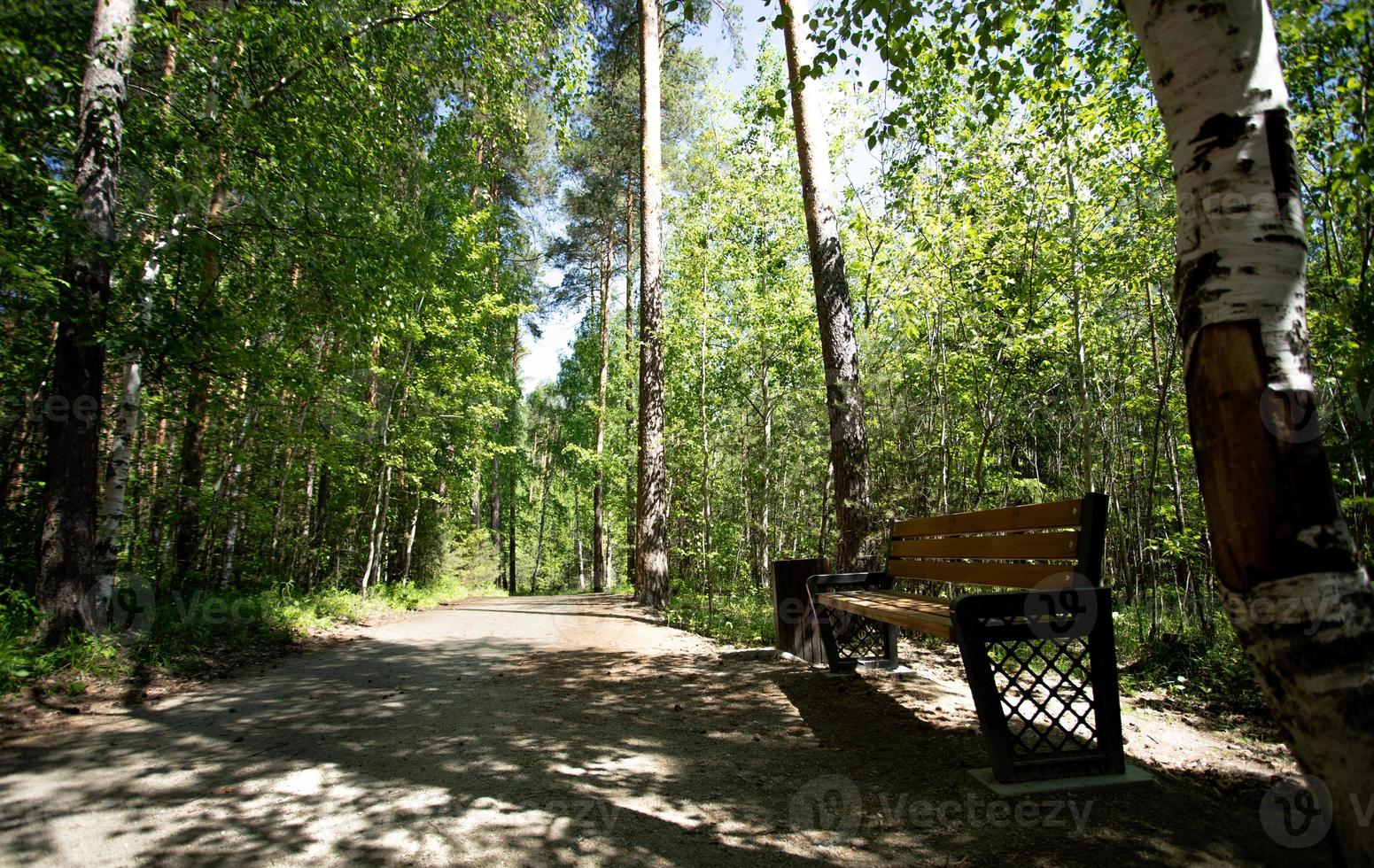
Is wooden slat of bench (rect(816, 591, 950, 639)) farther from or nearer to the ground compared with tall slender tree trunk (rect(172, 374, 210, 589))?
nearer to the ground

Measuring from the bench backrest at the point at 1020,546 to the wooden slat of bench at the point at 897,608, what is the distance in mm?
225

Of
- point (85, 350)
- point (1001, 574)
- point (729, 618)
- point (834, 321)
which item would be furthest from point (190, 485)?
point (1001, 574)

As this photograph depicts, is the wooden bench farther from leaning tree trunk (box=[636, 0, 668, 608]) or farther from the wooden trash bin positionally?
leaning tree trunk (box=[636, 0, 668, 608])

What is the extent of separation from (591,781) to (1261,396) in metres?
3.06

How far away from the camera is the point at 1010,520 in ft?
11.8

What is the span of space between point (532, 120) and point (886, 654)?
18332mm

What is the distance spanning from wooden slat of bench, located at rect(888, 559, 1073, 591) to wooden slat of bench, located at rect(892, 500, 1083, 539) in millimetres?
204

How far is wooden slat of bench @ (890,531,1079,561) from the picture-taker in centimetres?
312

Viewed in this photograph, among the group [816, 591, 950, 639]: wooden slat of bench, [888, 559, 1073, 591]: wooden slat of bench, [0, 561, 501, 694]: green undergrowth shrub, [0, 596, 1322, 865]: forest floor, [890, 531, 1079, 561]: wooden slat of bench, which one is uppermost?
[890, 531, 1079, 561]: wooden slat of bench

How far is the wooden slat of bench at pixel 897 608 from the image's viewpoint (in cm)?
321

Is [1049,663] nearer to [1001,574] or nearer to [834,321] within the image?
[1001,574]

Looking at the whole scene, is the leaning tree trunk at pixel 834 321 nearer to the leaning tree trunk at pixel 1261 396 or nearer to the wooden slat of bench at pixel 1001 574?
the wooden slat of bench at pixel 1001 574

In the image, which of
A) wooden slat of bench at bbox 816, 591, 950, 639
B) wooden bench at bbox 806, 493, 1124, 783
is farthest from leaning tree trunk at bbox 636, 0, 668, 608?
wooden bench at bbox 806, 493, 1124, 783

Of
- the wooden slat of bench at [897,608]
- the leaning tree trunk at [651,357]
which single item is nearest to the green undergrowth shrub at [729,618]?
the leaning tree trunk at [651,357]
